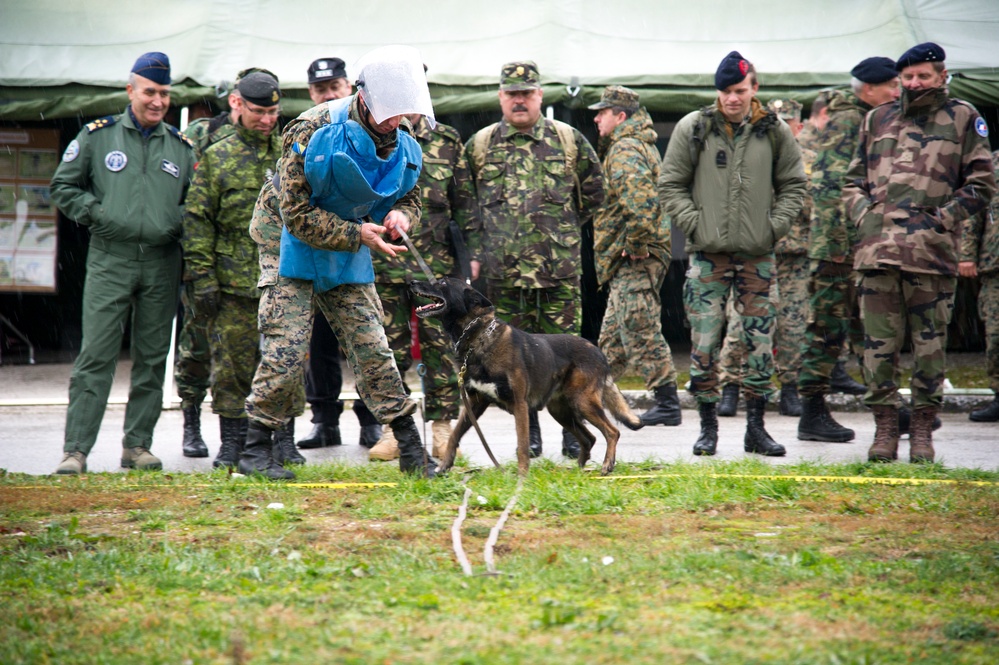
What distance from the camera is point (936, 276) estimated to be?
670cm

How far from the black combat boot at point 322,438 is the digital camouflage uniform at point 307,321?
1971 mm

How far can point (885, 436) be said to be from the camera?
271 inches

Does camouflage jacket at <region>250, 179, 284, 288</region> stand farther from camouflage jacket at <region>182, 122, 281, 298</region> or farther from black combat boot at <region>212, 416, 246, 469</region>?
black combat boot at <region>212, 416, 246, 469</region>

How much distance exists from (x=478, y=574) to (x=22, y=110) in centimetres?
876

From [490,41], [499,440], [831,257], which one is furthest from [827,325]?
[490,41]

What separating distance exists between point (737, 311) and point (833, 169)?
6.46 ft

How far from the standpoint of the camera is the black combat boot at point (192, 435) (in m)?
7.60

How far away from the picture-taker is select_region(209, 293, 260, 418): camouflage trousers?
689 centimetres

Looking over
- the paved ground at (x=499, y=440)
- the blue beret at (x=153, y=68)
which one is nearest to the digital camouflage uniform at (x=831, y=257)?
Answer: the paved ground at (x=499, y=440)

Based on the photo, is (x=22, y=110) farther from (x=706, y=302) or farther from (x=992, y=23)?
(x=992, y=23)

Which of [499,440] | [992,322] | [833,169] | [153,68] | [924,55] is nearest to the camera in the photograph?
[924,55]

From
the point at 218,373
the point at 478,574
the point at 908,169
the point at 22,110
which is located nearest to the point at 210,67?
the point at 22,110

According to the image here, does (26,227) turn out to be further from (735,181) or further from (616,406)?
(735,181)

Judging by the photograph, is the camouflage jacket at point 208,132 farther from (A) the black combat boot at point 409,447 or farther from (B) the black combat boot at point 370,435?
(A) the black combat boot at point 409,447
